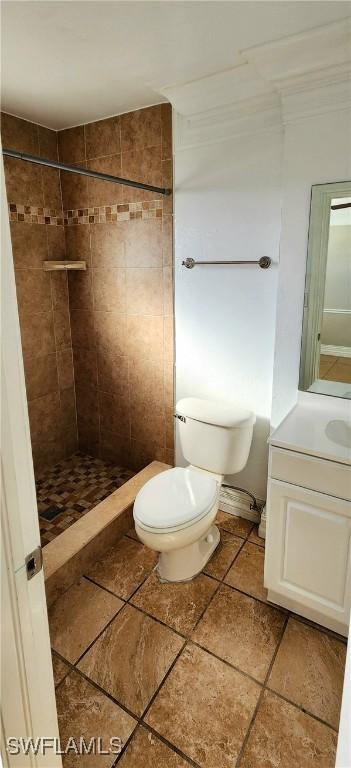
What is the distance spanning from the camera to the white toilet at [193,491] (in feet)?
5.23

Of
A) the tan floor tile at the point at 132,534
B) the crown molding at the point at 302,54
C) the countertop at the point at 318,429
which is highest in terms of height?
the crown molding at the point at 302,54

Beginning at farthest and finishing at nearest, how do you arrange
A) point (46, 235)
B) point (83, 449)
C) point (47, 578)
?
1. point (83, 449)
2. point (46, 235)
3. point (47, 578)

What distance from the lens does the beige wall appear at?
7.09 feet

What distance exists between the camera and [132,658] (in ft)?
4.80

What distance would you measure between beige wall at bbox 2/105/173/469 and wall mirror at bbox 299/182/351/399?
2.58 ft

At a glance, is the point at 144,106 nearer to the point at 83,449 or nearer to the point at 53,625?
the point at 83,449

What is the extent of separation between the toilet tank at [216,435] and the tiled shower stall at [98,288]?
16.2 inches

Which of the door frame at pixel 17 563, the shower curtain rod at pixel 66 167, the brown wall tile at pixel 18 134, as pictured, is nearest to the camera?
the door frame at pixel 17 563

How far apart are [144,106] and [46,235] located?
0.93 meters

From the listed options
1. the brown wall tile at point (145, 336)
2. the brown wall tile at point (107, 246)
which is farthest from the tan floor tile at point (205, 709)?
the brown wall tile at point (107, 246)

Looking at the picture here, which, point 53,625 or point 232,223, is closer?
point 53,625

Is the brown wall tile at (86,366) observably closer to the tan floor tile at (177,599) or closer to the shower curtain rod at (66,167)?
the shower curtain rod at (66,167)

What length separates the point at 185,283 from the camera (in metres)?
2.12

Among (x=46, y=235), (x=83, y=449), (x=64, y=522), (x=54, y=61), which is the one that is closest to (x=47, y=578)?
(x=64, y=522)
